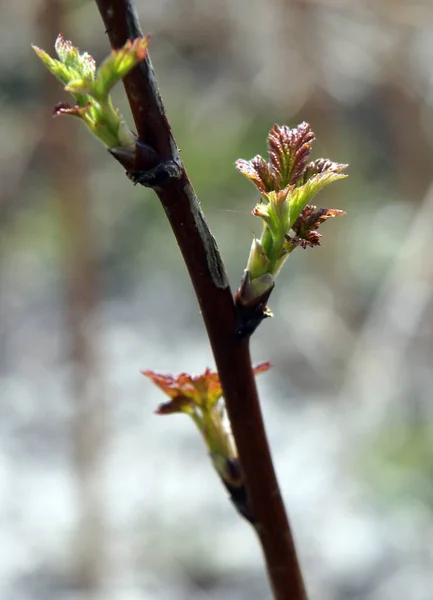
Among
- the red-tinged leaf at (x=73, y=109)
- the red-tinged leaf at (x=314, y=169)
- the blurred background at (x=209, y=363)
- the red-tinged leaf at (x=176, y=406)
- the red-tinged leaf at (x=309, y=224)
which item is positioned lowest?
the red-tinged leaf at (x=176, y=406)

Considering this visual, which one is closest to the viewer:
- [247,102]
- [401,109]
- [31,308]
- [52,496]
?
[401,109]

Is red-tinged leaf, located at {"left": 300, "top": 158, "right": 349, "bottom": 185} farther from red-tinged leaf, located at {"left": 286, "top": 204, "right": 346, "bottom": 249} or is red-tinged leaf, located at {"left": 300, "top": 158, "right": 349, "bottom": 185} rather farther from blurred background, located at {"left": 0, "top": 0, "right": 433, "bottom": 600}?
blurred background, located at {"left": 0, "top": 0, "right": 433, "bottom": 600}

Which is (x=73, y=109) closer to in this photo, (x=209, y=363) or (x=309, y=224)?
(x=309, y=224)

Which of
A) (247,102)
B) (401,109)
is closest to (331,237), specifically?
(401,109)

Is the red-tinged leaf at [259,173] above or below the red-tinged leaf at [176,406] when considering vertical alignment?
above

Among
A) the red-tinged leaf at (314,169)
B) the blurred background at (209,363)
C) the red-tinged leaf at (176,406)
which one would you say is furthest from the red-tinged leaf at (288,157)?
the blurred background at (209,363)

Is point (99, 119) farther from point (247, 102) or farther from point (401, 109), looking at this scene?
point (247, 102)

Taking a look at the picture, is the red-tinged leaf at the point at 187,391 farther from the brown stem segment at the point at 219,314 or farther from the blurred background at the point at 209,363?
the blurred background at the point at 209,363
